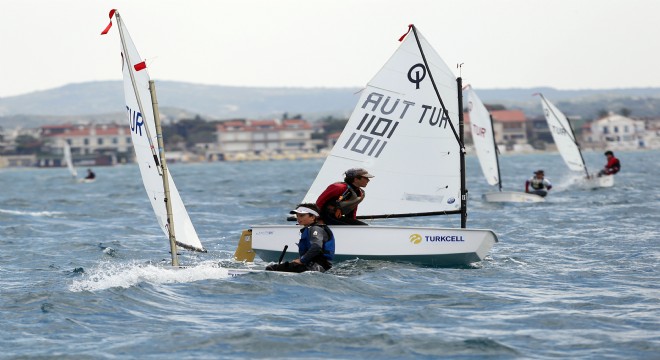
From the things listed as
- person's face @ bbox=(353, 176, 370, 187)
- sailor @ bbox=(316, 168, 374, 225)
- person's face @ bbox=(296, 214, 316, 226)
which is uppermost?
person's face @ bbox=(353, 176, 370, 187)

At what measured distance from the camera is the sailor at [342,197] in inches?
705

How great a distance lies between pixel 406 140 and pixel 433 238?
112 inches

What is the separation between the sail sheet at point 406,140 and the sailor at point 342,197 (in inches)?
80.0

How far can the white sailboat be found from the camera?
14938 mm

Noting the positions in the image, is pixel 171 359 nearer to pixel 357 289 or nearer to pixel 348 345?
pixel 348 345

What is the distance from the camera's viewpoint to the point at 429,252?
59.7ft

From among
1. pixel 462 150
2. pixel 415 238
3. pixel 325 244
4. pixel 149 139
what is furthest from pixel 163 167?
pixel 462 150

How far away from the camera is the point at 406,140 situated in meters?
20.4

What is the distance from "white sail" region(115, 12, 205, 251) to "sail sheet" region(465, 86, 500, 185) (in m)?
25.9

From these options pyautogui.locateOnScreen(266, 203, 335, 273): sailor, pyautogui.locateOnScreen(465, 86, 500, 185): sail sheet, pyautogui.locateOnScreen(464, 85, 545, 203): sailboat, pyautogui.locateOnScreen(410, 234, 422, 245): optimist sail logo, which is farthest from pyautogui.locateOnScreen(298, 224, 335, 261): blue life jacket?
pyautogui.locateOnScreen(465, 86, 500, 185): sail sheet

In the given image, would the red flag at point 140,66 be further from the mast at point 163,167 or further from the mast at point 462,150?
the mast at point 462,150

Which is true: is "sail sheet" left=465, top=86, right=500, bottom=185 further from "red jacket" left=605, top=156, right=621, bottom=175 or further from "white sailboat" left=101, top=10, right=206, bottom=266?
"white sailboat" left=101, top=10, right=206, bottom=266

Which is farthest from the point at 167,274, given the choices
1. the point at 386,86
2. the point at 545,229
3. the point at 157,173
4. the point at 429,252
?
the point at 545,229

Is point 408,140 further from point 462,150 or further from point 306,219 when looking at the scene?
point 306,219
